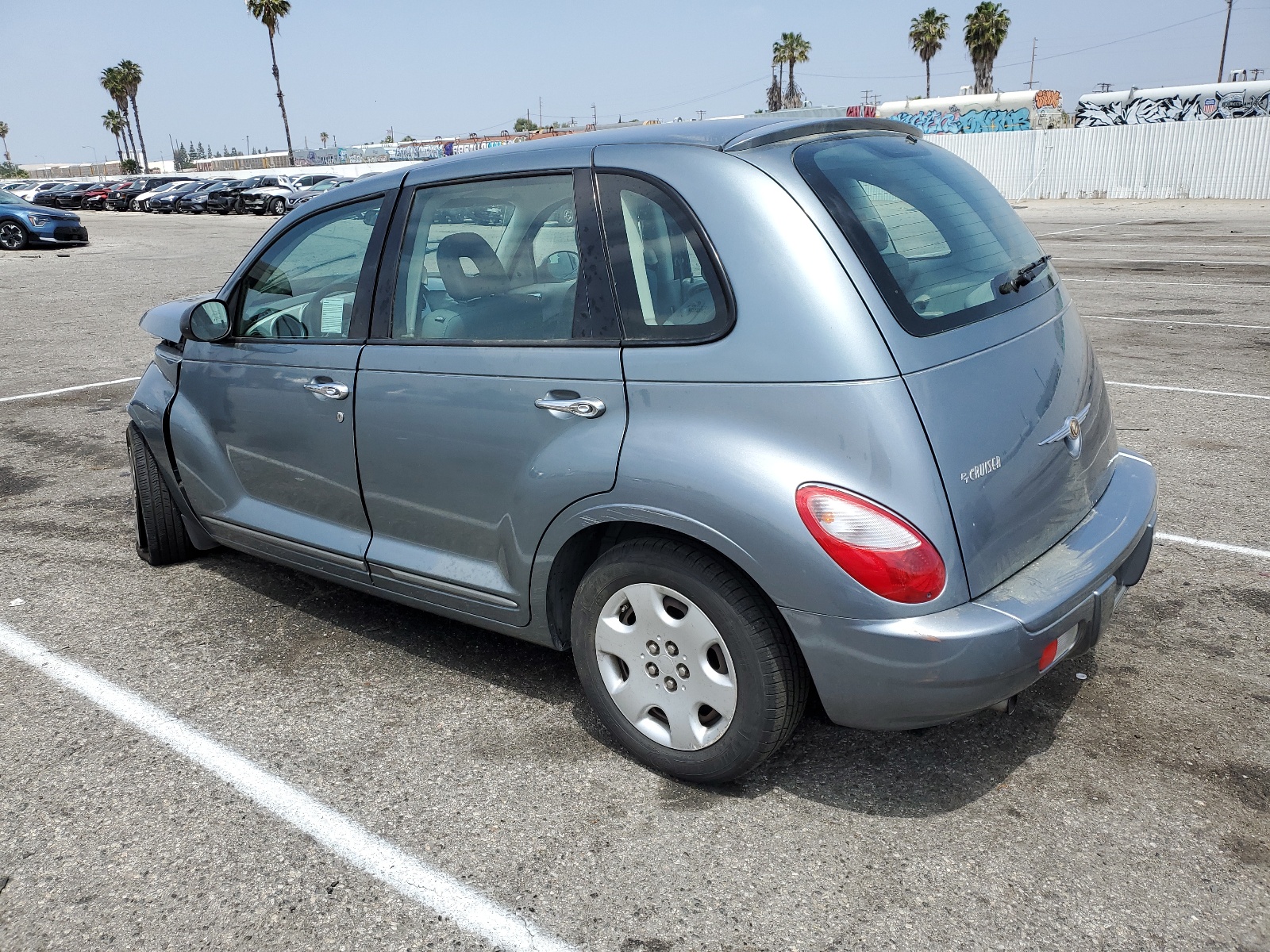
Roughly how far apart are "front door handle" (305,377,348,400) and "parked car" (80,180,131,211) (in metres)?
54.9

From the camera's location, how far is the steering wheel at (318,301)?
3.67 meters

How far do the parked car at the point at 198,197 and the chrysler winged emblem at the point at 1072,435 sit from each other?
4755 cm

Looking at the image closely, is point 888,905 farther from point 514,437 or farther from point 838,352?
point 514,437

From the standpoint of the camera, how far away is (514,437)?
3033mm

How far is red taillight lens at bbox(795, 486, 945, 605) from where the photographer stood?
245 cm

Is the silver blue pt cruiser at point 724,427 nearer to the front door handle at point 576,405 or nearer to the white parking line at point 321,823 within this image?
the front door handle at point 576,405

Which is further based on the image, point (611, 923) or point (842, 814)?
point (842, 814)

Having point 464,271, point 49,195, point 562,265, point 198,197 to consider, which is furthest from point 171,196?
point 562,265

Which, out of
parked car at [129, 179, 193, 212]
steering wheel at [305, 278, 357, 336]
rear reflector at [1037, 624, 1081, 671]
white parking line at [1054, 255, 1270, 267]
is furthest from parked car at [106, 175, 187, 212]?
rear reflector at [1037, 624, 1081, 671]

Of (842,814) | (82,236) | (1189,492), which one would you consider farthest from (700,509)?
(82,236)

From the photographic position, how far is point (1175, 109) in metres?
37.3

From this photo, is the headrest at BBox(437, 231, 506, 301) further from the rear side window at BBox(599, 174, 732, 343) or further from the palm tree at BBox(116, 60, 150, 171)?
the palm tree at BBox(116, 60, 150, 171)

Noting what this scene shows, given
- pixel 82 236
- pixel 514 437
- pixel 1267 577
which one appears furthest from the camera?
pixel 82 236

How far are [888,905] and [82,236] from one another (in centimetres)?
2832
